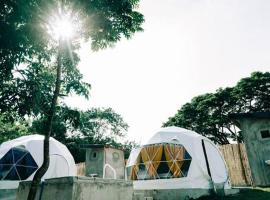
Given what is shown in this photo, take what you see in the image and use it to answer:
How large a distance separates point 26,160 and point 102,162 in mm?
7619

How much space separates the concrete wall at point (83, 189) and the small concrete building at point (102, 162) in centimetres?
1327

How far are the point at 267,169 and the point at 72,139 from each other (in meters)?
31.2

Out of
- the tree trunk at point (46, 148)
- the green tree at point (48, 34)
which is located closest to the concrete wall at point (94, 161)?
the green tree at point (48, 34)

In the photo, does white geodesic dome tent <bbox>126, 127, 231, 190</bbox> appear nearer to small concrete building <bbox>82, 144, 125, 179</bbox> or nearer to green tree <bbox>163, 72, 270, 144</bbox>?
small concrete building <bbox>82, 144, 125, 179</bbox>

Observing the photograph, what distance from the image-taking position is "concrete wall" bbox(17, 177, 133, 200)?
664cm

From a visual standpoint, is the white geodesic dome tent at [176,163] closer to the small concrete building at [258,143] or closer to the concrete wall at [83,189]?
the small concrete building at [258,143]

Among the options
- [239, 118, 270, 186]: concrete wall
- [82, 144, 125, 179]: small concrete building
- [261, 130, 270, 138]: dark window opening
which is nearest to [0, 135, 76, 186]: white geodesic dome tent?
[82, 144, 125, 179]: small concrete building

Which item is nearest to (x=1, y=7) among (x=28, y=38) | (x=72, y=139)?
(x=28, y=38)

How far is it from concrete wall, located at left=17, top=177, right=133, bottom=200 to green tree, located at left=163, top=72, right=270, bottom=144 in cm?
2294

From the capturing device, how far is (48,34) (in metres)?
9.19

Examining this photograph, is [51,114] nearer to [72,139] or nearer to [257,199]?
[257,199]

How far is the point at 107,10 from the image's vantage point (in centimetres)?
973

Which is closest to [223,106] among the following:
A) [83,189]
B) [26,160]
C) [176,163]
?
[176,163]

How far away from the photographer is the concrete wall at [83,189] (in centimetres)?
664
